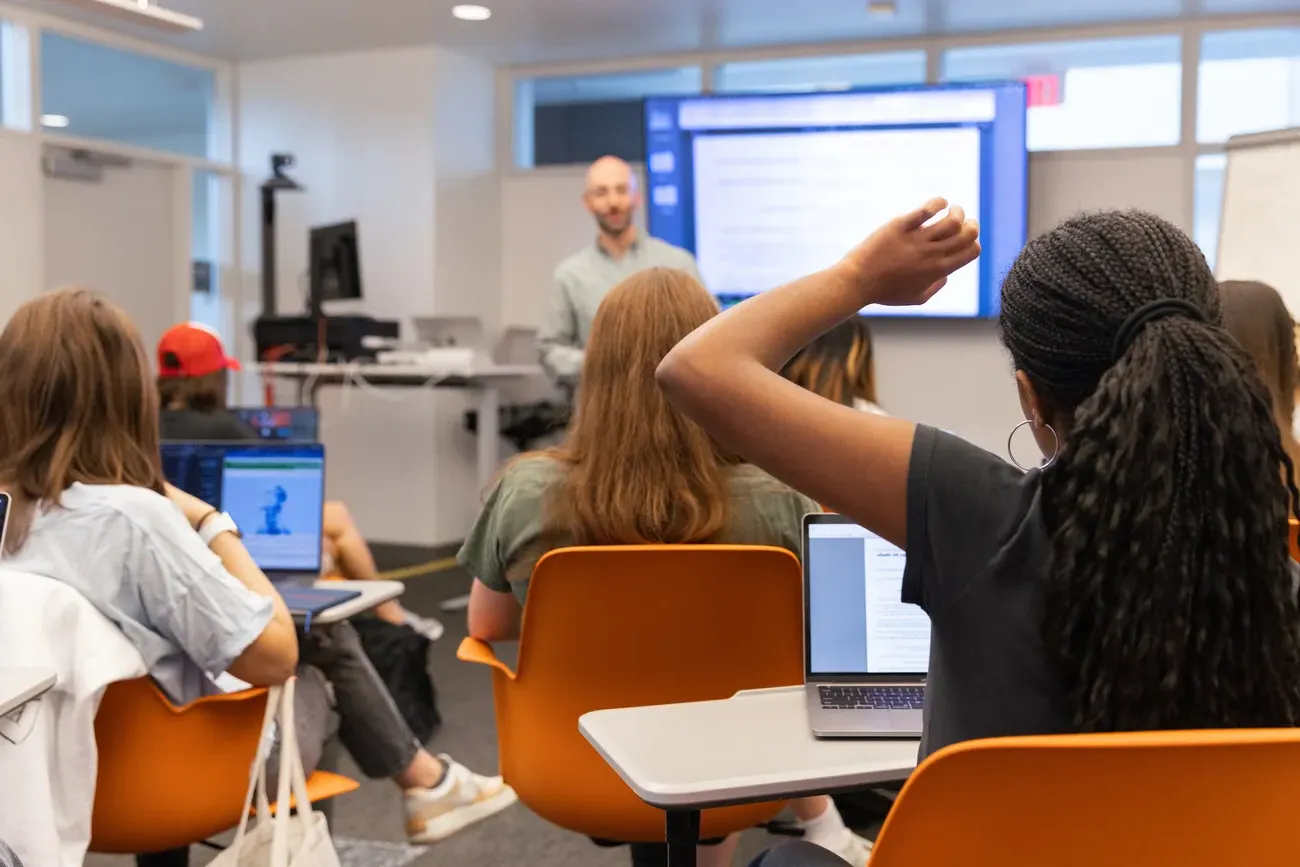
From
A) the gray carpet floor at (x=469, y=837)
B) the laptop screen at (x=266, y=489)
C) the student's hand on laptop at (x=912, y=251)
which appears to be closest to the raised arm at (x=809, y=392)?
the student's hand on laptop at (x=912, y=251)

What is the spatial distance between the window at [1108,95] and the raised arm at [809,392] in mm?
5742

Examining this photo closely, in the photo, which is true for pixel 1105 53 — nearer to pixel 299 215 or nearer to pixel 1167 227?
pixel 299 215

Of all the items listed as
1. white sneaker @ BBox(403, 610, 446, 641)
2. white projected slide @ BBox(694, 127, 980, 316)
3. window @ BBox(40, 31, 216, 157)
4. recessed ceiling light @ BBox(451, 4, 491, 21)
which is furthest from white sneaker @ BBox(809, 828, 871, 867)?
window @ BBox(40, 31, 216, 157)

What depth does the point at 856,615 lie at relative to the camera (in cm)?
167

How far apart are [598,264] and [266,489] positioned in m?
2.71

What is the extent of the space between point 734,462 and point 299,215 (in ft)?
20.3

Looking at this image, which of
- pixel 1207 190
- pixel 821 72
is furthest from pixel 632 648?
pixel 821 72

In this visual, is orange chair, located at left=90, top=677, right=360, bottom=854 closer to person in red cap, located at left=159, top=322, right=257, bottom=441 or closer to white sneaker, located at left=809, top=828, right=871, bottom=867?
white sneaker, located at left=809, top=828, right=871, bottom=867

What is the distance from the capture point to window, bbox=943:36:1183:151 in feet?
21.4

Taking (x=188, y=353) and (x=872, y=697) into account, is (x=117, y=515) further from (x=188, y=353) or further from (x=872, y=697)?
(x=188, y=353)

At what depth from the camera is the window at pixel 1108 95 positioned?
654 cm

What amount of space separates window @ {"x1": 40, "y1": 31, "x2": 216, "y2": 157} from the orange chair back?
235 inches

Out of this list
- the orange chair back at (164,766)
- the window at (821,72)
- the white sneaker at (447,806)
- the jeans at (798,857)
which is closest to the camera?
the jeans at (798,857)

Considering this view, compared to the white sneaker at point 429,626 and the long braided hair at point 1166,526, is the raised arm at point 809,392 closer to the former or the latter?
the long braided hair at point 1166,526
